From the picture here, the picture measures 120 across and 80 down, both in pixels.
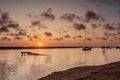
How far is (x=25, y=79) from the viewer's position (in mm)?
38812

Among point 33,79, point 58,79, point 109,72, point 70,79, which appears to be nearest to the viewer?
point 109,72

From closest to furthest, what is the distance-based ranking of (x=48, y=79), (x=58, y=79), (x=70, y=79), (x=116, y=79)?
(x=116, y=79) < (x=70, y=79) < (x=58, y=79) < (x=48, y=79)

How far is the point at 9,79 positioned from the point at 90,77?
2345cm

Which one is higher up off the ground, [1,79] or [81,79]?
[81,79]

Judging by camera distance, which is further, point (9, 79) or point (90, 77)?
point (9, 79)

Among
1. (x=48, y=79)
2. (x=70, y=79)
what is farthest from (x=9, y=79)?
(x=70, y=79)

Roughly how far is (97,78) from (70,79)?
3221 mm

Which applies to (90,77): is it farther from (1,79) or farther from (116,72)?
(1,79)

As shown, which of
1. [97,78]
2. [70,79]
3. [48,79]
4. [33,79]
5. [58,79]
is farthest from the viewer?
[33,79]

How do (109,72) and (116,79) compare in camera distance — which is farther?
(109,72)

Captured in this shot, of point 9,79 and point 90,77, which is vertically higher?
point 90,77

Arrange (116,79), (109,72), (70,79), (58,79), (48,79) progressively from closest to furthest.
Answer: (116,79)
(109,72)
(70,79)
(58,79)
(48,79)

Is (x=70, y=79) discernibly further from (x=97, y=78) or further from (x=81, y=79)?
(x=97, y=78)

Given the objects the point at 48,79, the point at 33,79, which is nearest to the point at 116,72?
the point at 48,79
